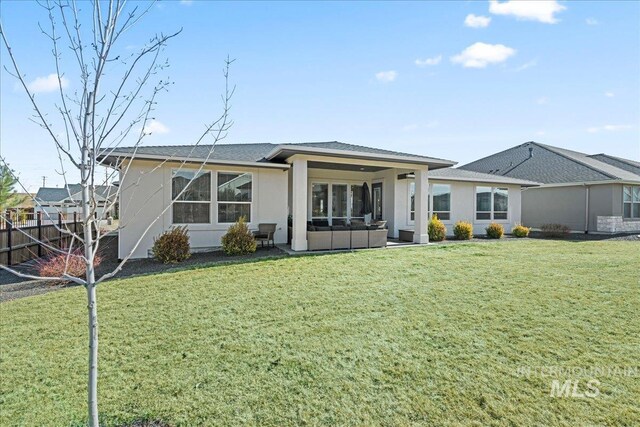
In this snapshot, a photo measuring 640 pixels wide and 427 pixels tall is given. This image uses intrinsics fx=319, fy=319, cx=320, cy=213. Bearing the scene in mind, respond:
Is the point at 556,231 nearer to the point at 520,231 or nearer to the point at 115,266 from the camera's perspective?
the point at 520,231

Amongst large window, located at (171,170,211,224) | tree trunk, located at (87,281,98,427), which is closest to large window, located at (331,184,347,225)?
large window, located at (171,170,211,224)

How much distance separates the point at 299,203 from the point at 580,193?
60.3 feet

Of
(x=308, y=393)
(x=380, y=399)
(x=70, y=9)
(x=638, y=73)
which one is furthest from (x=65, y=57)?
(x=638, y=73)

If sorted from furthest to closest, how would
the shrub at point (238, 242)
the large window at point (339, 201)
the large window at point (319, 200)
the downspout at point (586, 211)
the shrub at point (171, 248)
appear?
the downspout at point (586, 211), the large window at point (339, 201), the large window at point (319, 200), the shrub at point (238, 242), the shrub at point (171, 248)

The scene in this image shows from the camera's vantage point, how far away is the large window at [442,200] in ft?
53.4

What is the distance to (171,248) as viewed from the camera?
31.4ft

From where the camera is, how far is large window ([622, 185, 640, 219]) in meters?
18.3

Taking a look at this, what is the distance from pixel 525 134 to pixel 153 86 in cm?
3422

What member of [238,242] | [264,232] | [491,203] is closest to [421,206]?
[264,232]

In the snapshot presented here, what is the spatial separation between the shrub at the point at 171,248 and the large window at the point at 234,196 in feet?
6.66

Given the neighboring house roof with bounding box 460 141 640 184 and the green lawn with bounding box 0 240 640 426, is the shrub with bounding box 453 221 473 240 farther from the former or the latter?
the neighboring house roof with bounding box 460 141 640 184

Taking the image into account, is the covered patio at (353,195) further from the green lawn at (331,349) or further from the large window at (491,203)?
the large window at (491,203)

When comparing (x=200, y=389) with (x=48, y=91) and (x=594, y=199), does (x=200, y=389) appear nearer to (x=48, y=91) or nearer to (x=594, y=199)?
(x=48, y=91)

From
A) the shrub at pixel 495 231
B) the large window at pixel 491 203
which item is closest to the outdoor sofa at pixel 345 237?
the shrub at pixel 495 231
